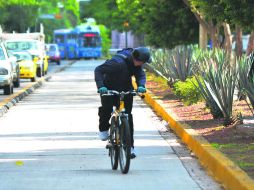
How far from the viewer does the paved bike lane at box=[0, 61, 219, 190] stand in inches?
416

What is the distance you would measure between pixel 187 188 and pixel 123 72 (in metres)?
2.12

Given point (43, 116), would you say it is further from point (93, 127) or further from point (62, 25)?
point (62, 25)

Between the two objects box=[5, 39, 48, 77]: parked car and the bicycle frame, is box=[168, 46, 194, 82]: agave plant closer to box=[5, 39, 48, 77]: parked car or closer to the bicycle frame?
the bicycle frame

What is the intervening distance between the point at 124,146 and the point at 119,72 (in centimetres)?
105

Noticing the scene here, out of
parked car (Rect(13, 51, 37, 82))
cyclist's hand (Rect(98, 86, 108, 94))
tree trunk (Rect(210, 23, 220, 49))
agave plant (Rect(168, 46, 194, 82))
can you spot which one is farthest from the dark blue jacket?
parked car (Rect(13, 51, 37, 82))

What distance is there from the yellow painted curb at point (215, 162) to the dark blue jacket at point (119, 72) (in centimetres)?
129

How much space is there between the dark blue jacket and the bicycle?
175 millimetres

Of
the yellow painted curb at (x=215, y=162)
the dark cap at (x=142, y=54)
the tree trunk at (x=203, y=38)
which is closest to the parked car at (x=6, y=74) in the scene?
the tree trunk at (x=203, y=38)

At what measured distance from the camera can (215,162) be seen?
11.2 meters

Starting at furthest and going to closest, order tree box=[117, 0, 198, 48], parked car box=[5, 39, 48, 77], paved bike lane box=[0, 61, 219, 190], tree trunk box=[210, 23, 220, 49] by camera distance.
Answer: parked car box=[5, 39, 48, 77] < tree box=[117, 0, 198, 48] < tree trunk box=[210, 23, 220, 49] < paved bike lane box=[0, 61, 219, 190]

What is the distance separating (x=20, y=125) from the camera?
18.3 meters

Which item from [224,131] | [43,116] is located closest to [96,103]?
[43,116]

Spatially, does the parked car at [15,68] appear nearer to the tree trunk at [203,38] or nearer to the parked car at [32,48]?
the tree trunk at [203,38]

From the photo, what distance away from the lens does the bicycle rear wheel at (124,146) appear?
10969 mm
